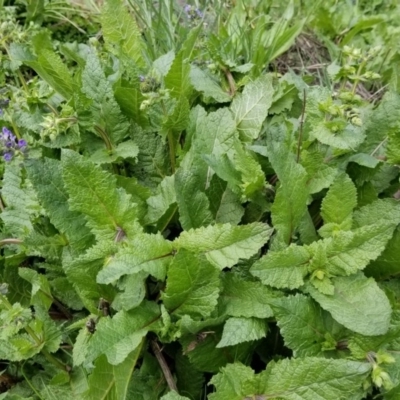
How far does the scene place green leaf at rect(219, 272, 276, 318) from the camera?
153cm

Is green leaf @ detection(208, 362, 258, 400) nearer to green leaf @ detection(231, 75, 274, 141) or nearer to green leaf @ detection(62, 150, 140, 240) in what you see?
green leaf @ detection(62, 150, 140, 240)

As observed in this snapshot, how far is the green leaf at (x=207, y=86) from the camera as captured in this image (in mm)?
2094

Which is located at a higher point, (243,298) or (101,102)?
(101,102)

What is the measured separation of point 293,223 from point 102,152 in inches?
30.0

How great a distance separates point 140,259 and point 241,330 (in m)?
0.35

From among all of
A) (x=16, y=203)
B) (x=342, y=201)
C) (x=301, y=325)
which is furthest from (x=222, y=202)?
(x=16, y=203)

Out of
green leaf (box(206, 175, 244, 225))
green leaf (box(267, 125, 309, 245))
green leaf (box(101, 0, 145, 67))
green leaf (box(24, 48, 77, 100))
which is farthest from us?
green leaf (box(101, 0, 145, 67))

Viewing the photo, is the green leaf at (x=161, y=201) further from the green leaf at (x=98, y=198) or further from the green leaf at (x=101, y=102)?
the green leaf at (x=101, y=102)

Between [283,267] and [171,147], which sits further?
[171,147]

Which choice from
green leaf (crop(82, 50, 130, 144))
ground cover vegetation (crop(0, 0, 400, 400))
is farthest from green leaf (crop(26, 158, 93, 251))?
green leaf (crop(82, 50, 130, 144))

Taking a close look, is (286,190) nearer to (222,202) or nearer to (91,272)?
(222,202)

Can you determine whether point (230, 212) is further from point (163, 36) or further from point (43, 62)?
point (163, 36)

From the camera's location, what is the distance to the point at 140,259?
149 cm

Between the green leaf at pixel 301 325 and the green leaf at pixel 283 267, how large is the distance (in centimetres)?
6
